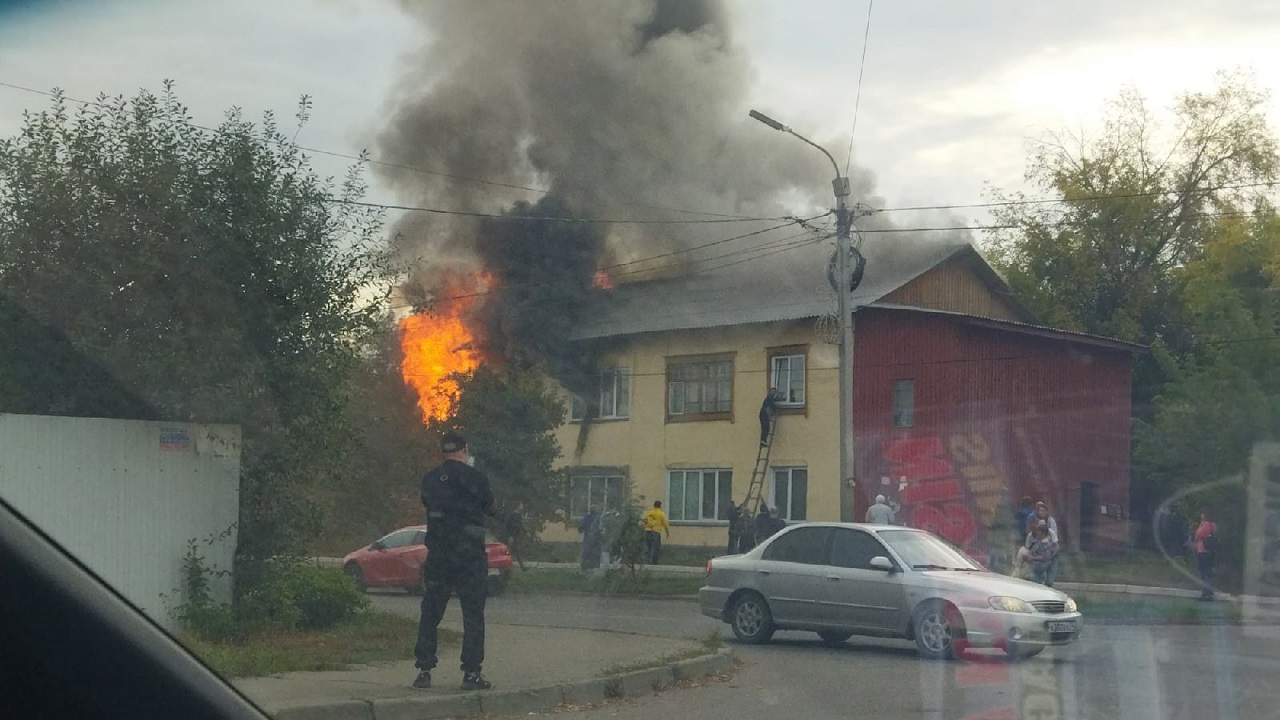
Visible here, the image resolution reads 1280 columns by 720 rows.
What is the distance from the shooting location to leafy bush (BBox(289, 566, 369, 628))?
12.5 meters

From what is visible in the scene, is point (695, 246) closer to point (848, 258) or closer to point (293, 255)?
point (848, 258)

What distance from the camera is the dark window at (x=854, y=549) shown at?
13.3 m

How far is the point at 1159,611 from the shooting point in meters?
19.7

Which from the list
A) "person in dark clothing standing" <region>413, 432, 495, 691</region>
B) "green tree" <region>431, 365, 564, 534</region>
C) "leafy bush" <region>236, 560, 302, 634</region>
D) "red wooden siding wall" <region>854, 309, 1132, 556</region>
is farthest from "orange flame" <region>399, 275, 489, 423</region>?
"person in dark clothing standing" <region>413, 432, 495, 691</region>

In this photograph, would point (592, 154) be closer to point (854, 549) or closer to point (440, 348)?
point (440, 348)

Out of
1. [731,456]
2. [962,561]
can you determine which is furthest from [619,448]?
[962,561]

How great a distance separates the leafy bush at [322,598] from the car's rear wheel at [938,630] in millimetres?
5399

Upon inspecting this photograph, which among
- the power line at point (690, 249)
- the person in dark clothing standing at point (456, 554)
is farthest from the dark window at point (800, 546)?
the power line at point (690, 249)

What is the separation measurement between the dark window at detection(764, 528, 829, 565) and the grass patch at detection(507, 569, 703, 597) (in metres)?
9.50

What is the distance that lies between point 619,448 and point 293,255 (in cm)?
2766

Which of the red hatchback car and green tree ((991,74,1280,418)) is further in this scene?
green tree ((991,74,1280,418))

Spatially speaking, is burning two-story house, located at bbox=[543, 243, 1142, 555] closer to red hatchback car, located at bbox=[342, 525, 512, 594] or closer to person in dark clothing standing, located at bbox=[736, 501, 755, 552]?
person in dark clothing standing, located at bbox=[736, 501, 755, 552]

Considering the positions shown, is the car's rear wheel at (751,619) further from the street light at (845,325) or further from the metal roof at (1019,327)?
the metal roof at (1019,327)

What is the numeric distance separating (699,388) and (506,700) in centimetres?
2914
